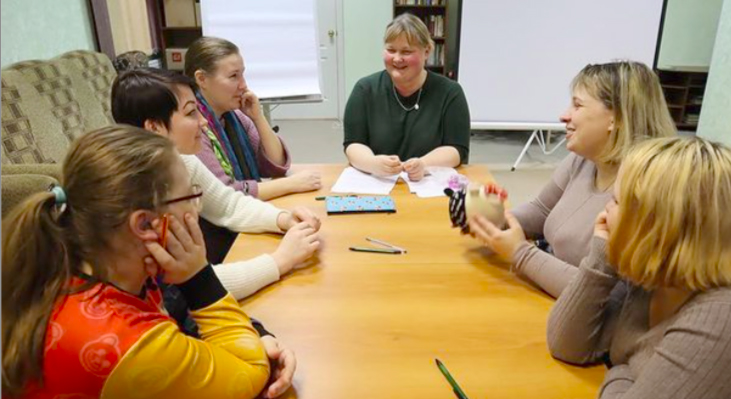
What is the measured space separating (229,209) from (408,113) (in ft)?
3.19

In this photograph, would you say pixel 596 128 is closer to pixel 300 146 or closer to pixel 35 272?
pixel 35 272

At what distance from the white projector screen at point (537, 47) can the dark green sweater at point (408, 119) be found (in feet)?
5.86

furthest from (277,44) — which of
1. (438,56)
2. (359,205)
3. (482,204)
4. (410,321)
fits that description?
(410,321)

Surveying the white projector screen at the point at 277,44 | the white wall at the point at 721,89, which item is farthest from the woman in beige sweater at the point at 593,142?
the white wall at the point at 721,89

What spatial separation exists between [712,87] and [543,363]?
344 centimetres

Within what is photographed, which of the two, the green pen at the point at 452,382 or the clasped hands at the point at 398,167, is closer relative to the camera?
the green pen at the point at 452,382

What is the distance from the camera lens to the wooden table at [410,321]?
89 cm

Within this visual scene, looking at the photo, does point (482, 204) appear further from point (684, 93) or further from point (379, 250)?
point (684, 93)

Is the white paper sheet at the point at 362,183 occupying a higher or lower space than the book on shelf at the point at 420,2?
lower

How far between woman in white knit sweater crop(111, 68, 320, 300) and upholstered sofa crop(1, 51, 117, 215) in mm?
395

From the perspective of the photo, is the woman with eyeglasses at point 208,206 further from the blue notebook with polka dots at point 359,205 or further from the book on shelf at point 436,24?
the book on shelf at point 436,24

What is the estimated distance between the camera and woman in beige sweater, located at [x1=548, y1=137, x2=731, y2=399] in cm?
72

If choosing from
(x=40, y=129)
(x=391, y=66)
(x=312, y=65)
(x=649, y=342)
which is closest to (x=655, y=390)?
(x=649, y=342)

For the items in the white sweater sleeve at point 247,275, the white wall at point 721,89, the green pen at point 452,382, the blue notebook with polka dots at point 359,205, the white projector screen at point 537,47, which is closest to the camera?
the green pen at point 452,382
